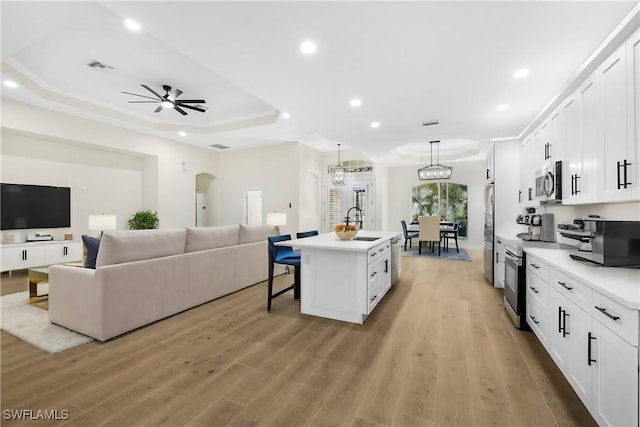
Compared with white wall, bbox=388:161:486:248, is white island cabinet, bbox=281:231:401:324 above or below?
below

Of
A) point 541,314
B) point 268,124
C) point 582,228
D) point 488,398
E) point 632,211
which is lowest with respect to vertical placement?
point 488,398

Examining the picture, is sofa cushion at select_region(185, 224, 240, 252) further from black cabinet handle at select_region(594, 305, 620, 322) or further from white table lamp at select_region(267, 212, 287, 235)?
black cabinet handle at select_region(594, 305, 620, 322)

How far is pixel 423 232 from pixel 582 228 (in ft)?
17.3

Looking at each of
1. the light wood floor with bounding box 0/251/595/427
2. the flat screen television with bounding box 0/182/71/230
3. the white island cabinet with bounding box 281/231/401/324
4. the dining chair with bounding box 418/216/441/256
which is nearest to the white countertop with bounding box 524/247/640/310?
→ the light wood floor with bounding box 0/251/595/427

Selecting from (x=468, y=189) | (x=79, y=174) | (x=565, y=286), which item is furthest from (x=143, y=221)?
(x=468, y=189)

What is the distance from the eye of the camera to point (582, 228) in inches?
88.0

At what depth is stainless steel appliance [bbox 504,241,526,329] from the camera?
2832 mm

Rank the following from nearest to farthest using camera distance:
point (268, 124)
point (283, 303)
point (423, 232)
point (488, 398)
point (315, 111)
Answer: point (488, 398) → point (283, 303) → point (315, 111) → point (268, 124) → point (423, 232)

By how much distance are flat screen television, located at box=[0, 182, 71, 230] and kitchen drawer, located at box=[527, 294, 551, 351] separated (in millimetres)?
8052

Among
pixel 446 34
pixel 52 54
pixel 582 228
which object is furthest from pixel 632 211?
pixel 52 54

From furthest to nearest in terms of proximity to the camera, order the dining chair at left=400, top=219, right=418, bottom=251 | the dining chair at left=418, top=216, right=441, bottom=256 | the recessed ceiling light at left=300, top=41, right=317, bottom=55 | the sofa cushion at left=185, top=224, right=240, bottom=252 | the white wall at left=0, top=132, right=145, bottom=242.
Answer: the dining chair at left=400, top=219, right=418, bottom=251 → the dining chair at left=418, top=216, right=441, bottom=256 → the white wall at left=0, top=132, right=145, bottom=242 → the sofa cushion at left=185, top=224, right=240, bottom=252 → the recessed ceiling light at left=300, top=41, right=317, bottom=55

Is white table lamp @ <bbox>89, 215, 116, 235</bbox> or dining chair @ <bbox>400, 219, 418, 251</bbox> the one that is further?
dining chair @ <bbox>400, 219, 418, 251</bbox>

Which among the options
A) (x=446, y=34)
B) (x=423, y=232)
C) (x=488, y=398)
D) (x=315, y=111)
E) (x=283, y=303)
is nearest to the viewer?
(x=488, y=398)

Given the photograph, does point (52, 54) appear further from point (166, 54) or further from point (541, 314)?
point (541, 314)
